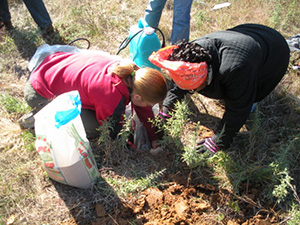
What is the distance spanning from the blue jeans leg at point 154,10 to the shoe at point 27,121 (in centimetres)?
197

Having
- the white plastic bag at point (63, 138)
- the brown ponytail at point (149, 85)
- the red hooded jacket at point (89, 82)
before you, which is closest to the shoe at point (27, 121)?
the red hooded jacket at point (89, 82)

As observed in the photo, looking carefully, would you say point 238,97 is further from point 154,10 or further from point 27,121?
point 27,121

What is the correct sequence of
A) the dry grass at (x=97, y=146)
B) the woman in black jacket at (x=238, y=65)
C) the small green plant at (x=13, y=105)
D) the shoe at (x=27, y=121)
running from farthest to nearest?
the small green plant at (x=13, y=105) < the shoe at (x=27, y=121) < the dry grass at (x=97, y=146) < the woman in black jacket at (x=238, y=65)

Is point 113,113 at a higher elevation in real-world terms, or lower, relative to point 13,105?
lower

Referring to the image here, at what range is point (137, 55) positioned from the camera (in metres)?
2.75

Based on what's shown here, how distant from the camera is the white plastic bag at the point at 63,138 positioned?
61.6 inches

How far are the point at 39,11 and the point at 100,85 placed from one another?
2.36m

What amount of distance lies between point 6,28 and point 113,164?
10.1 ft

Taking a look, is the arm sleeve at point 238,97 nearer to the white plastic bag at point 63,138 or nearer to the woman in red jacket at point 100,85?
the woman in red jacket at point 100,85

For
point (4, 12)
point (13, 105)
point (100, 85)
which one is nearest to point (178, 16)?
point (100, 85)

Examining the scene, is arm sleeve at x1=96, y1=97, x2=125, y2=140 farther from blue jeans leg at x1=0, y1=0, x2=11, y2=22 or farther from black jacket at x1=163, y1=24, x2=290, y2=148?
blue jeans leg at x1=0, y1=0, x2=11, y2=22

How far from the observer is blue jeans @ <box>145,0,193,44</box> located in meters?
2.85

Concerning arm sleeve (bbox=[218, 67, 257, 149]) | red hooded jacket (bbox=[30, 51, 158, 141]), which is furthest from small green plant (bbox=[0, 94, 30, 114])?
arm sleeve (bbox=[218, 67, 257, 149])

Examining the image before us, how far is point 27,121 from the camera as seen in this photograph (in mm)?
2383
